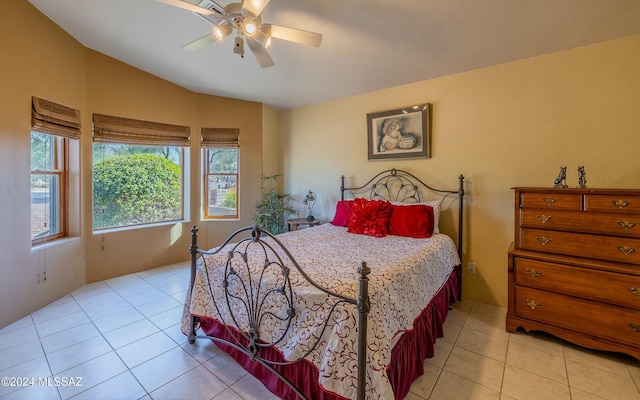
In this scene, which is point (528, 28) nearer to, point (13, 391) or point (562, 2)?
point (562, 2)

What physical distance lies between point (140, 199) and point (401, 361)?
3830mm

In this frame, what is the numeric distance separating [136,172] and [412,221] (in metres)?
3.64

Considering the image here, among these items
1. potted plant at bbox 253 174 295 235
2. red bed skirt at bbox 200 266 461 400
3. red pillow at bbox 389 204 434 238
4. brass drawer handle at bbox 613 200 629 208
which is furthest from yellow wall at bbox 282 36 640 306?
potted plant at bbox 253 174 295 235

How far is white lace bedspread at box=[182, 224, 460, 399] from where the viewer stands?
4.01 feet

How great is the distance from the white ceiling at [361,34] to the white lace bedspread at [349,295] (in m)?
1.80

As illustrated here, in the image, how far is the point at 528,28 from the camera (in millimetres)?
2117

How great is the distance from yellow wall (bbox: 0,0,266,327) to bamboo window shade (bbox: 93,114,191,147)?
0.09 metres

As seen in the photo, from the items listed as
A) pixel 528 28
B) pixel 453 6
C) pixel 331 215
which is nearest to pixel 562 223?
pixel 528 28

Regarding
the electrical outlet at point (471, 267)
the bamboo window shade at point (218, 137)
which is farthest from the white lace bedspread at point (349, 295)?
the bamboo window shade at point (218, 137)

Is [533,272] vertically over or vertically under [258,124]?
under

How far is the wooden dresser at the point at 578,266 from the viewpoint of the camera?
1842 millimetres

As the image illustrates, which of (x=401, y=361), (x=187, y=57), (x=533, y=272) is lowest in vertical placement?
(x=401, y=361)

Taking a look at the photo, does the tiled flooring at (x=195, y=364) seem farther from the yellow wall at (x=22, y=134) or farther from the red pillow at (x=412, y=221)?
the red pillow at (x=412, y=221)

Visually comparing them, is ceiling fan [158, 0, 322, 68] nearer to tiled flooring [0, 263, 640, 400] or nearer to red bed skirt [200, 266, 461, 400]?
red bed skirt [200, 266, 461, 400]
